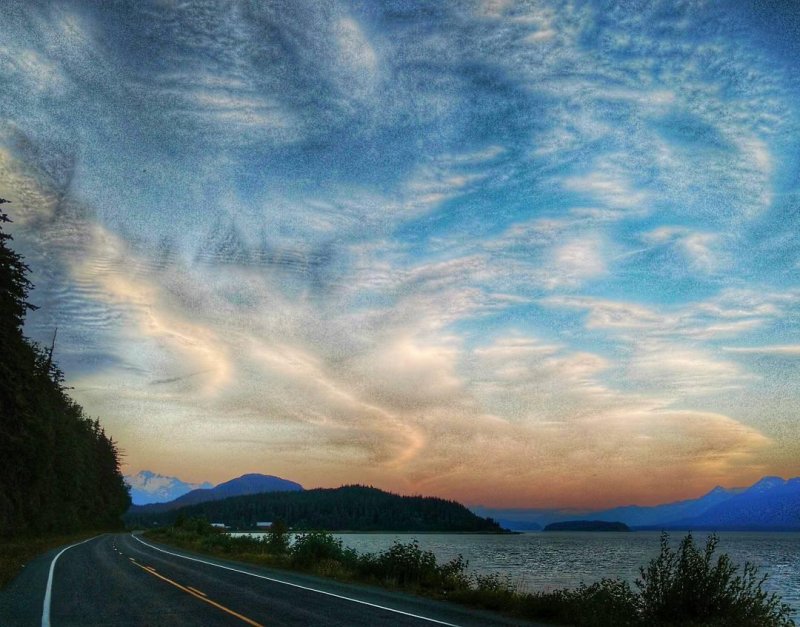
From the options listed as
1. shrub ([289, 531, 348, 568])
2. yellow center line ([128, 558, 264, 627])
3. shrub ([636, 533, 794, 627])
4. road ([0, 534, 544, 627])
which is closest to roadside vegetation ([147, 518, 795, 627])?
shrub ([636, 533, 794, 627])

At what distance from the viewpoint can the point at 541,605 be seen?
1602cm

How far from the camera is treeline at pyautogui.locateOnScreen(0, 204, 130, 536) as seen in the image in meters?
34.0

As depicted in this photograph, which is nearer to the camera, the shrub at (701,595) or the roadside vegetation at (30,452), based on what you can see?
the shrub at (701,595)

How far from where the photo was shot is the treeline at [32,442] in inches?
1339

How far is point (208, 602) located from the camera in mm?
16062

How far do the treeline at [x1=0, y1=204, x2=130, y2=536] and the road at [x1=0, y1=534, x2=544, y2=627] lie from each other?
13751 millimetres

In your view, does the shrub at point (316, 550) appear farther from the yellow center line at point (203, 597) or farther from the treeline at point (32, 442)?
the treeline at point (32, 442)

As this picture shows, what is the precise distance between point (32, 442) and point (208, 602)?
39109mm

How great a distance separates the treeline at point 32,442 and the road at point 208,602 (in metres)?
13.8

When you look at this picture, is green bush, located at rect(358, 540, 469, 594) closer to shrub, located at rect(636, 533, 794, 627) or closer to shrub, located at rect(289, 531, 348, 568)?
shrub, located at rect(289, 531, 348, 568)

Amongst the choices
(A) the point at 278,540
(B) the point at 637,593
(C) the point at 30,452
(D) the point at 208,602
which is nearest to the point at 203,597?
(D) the point at 208,602

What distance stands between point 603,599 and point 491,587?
4.86m

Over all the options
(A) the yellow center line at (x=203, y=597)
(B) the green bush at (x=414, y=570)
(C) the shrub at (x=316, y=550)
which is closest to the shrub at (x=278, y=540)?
(C) the shrub at (x=316, y=550)

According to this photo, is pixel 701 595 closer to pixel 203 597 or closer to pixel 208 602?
pixel 208 602
